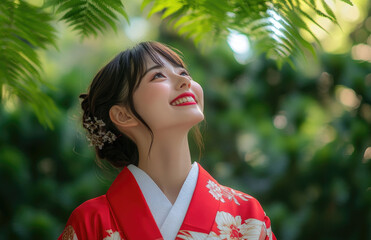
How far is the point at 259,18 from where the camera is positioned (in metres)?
1.08

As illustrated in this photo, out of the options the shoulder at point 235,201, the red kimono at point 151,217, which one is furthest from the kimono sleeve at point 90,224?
the shoulder at point 235,201

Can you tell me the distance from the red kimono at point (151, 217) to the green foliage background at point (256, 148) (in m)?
1.12

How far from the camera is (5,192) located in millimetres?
2631

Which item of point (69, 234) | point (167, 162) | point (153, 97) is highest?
point (153, 97)

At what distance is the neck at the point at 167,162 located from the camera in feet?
4.37

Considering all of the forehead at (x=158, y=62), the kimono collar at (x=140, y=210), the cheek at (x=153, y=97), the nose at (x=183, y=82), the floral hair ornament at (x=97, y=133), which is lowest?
the kimono collar at (x=140, y=210)

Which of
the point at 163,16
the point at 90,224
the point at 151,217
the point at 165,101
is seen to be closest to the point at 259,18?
the point at 163,16

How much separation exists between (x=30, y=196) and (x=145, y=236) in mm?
1680

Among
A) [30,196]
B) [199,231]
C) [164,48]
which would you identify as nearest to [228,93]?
[30,196]

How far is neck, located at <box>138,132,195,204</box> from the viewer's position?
133 cm

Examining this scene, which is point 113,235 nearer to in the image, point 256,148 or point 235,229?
point 235,229

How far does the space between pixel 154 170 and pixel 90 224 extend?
26 centimetres

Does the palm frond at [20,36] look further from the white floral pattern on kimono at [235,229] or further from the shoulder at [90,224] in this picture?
the white floral pattern on kimono at [235,229]

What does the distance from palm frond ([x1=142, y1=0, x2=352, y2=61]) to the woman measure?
191 millimetres
